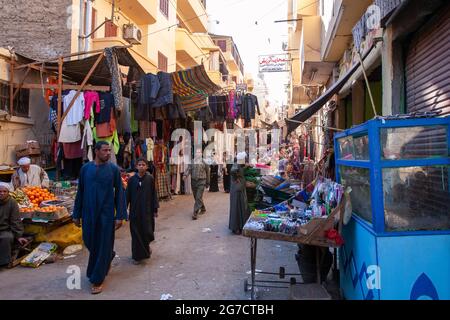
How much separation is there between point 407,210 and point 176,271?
332cm

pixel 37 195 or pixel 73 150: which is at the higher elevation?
pixel 73 150

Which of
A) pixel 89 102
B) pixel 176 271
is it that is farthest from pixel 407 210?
pixel 89 102

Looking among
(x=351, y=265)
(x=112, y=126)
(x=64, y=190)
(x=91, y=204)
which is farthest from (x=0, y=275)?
(x=351, y=265)

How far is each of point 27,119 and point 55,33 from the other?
2.92m

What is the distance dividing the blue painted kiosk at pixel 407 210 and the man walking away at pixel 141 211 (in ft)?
11.4

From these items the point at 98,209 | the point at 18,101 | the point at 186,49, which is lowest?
the point at 98,209

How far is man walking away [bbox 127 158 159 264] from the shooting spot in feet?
18.8

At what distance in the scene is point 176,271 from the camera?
209 inches

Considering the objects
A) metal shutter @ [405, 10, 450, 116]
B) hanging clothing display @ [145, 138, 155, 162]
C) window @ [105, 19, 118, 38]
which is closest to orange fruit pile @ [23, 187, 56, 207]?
hanging clothing display @ [145, 138, 155, 162]

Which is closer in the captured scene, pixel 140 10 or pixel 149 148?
pixel 149 148

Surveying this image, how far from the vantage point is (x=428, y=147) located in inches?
121

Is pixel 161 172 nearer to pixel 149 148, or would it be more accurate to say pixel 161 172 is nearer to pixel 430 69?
pixel 149 148

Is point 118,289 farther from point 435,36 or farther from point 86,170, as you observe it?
point 435,36

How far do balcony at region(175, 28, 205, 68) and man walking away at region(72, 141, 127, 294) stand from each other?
51.2 feet
